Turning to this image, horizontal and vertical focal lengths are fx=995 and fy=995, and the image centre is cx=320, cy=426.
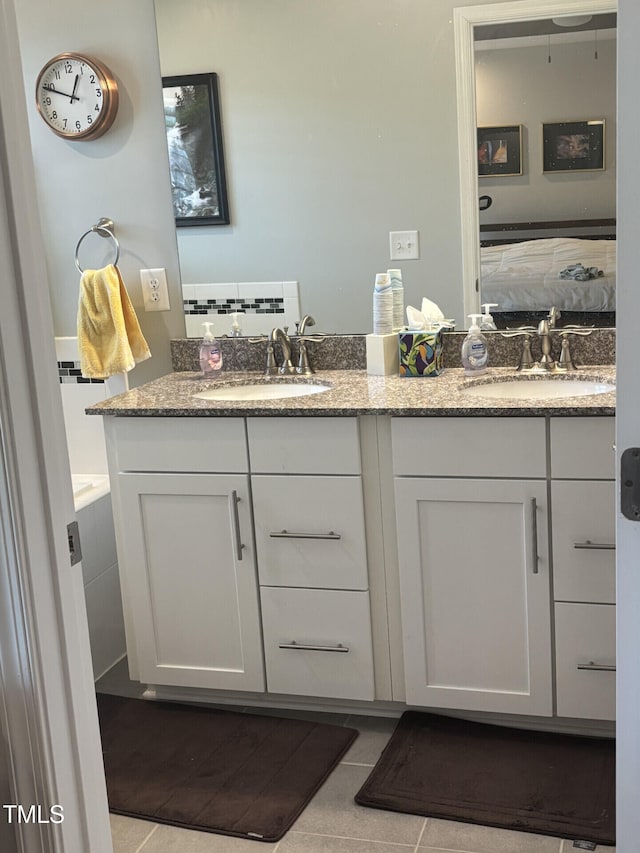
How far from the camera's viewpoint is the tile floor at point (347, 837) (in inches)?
82.4

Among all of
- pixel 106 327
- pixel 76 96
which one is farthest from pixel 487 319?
pixel 76 96

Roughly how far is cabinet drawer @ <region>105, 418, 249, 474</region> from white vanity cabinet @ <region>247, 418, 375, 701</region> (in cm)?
5

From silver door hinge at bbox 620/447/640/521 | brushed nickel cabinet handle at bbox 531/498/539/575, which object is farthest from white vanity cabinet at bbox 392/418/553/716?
silver door hinge at bbox 620/447/640/521

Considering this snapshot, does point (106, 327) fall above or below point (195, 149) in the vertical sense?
below

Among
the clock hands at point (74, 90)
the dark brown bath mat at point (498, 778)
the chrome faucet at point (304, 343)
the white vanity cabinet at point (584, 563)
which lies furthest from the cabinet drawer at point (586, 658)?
the clock hands at point (74, 90)

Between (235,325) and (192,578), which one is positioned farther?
(235,325)

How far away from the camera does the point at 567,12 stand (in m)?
2.56

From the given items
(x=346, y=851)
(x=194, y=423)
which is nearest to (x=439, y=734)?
(x=346, y=851)

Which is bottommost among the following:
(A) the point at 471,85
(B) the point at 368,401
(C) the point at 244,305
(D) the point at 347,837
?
(D) the point at 347,837

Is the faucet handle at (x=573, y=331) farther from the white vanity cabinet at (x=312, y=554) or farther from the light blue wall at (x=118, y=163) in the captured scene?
the light blue wall at (x=118, y=163)

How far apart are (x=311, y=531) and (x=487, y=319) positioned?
788 millimetres

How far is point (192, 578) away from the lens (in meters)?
2.64

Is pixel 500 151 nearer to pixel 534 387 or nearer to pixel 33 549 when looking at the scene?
pixel 534 387

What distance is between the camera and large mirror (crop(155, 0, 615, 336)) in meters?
2.69
